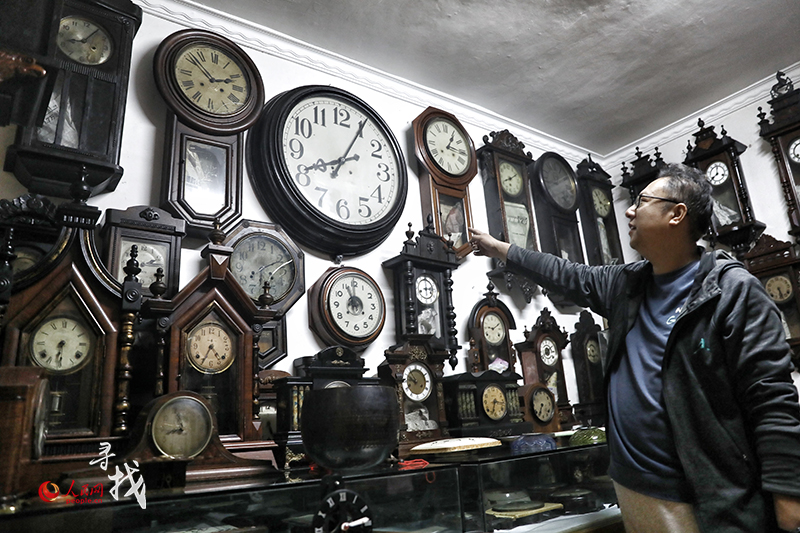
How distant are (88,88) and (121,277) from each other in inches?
32.0

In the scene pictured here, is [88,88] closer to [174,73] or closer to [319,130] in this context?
[174,73]

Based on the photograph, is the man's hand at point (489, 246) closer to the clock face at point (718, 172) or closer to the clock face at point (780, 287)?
the clock face at point (780, 287)

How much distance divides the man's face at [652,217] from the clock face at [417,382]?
144cm

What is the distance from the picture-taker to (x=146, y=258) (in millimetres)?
2402

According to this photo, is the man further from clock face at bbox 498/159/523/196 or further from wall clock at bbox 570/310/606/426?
wall clock at bbox 570/310/606/426

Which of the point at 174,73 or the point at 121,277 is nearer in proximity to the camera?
the point at 121,277

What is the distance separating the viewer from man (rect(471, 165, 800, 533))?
124cm

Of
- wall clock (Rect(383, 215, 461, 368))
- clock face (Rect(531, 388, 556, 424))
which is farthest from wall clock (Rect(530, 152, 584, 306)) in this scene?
wall clock (Rect(383, 215, 461, 368))

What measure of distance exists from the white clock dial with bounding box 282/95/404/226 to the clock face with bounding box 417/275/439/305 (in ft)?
1.47

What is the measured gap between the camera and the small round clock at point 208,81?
2.70 meters

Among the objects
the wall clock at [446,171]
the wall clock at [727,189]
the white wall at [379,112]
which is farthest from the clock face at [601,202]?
the wall clock at [446,171]

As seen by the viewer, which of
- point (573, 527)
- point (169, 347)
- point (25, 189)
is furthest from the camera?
point (25, 189)

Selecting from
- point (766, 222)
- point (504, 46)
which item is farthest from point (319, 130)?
point (766, 222)

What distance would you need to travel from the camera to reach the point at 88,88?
7.77 feet
